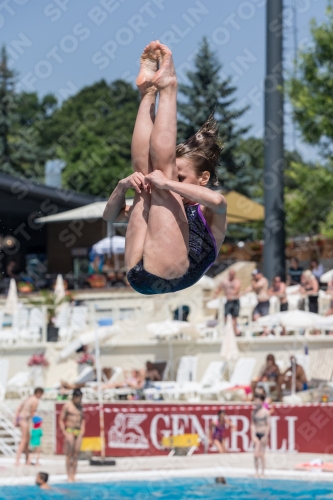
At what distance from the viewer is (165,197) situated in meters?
5.05

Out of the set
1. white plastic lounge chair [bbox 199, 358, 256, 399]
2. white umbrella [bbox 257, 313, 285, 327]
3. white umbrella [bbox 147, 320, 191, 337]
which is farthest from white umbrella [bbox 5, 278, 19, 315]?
white umbrella [bbox 257, 313, 285, 327]

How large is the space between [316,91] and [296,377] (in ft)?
21.4

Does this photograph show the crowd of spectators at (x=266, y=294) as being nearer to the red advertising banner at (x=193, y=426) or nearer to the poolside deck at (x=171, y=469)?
the red advertising banner at (x=193, y=426)

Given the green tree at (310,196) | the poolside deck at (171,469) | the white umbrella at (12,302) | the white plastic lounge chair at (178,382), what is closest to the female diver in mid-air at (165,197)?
the poolside deck at (171,469)

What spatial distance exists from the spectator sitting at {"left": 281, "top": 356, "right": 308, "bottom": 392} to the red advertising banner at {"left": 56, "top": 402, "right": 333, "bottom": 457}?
1.24 metres

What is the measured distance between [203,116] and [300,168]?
8737 millimetres

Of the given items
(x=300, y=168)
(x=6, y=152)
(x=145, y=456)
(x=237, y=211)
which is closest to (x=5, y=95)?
(x=6, y=152)

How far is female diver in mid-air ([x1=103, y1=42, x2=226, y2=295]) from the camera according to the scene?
497cm

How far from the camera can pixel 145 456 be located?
651 inches

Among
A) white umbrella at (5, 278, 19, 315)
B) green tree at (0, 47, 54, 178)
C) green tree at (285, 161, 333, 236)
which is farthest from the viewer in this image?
green tree at (0, 47, 54, 178)

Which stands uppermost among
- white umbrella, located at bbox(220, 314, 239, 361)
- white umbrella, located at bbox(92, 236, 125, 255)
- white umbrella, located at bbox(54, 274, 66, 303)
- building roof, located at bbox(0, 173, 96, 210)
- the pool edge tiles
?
building roof, located at bbox(0, 173, 96, 210)

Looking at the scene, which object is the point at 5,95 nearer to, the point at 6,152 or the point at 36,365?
the point at 6,152

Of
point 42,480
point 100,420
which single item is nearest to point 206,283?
point 100,420

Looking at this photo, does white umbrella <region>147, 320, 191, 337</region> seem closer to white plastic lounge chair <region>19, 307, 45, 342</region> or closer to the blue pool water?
white plastic lounge chair <region>19, 307, 45, 342</region>
